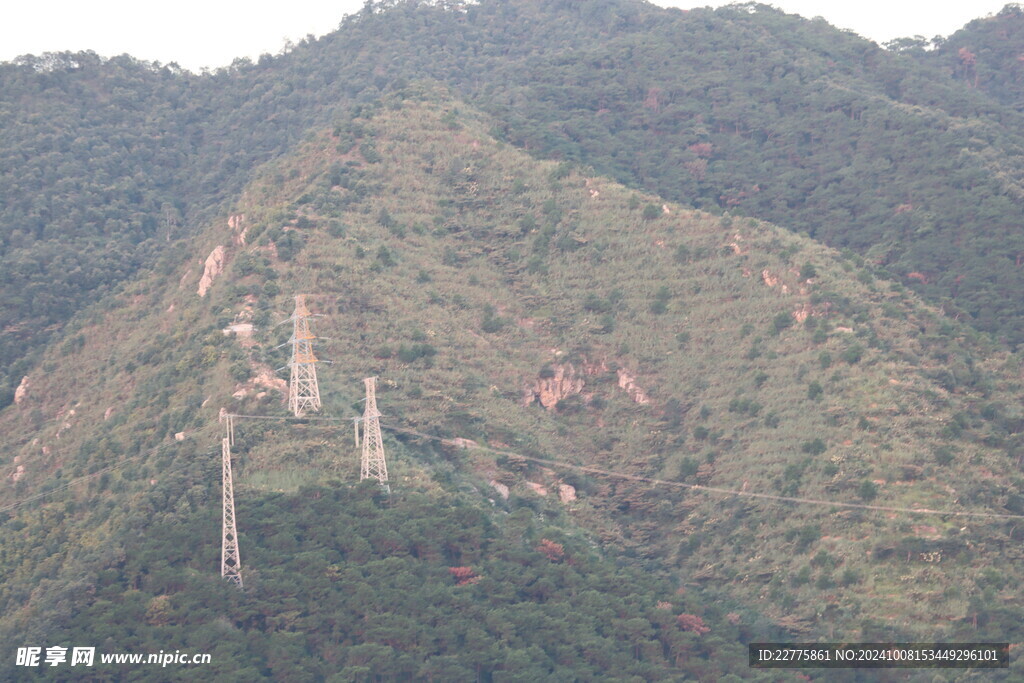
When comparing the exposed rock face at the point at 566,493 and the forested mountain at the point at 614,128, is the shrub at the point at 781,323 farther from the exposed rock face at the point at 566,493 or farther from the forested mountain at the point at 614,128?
the forested mountain at the point at 614,128

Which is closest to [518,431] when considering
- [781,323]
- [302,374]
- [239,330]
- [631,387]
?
[631,387]

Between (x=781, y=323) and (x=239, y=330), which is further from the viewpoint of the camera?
(x=781, y=323)

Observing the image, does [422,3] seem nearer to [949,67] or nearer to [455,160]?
[949,67]

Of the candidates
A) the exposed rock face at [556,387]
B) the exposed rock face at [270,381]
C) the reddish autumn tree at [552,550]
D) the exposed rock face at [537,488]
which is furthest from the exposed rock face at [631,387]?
the exposed rock face at [270,381]

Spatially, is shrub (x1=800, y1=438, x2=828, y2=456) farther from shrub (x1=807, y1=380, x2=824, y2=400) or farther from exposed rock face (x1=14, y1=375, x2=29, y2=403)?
exposed rock face (x1=14, y1=375, x2=29, y2=403)

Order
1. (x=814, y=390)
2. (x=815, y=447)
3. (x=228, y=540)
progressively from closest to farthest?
(x=228, y=540)
(x=815, y=447)
(x=814, y=390)

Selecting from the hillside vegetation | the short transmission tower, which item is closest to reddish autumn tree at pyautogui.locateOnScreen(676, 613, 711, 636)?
the hillside vegetation

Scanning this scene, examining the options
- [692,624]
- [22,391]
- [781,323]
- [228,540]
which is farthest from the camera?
[22,391]

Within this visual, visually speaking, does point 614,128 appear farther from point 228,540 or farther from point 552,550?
point 228,540
